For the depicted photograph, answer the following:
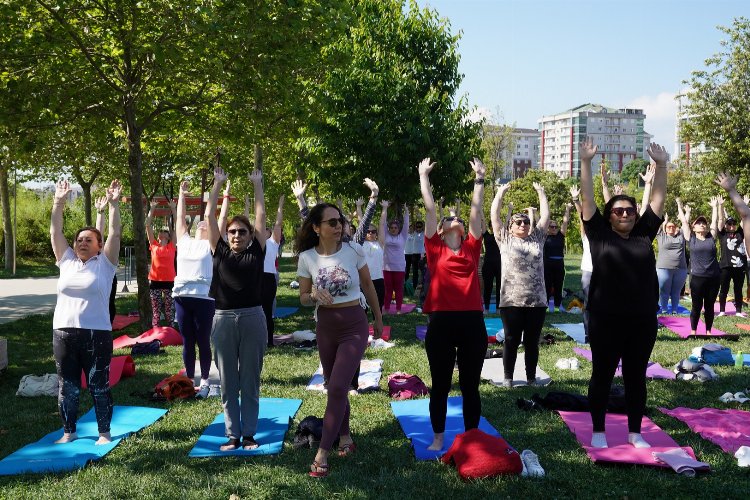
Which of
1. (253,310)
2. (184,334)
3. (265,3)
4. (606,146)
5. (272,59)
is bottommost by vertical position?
(184,334)

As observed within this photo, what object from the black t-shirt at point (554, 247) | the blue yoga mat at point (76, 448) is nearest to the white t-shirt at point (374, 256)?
the black t-shirt at point (554, 247)

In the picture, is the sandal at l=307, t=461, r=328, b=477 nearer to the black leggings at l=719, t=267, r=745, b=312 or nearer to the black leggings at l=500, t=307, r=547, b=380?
the black leggings at l=500, t=307, r=547, b=380

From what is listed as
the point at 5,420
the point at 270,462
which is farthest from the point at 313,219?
the point at 5,420

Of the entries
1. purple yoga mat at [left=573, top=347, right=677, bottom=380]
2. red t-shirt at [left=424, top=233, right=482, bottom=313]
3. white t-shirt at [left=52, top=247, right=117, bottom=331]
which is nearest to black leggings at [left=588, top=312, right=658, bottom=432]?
red t-shirt at [left=424, top=233, right=482, bottom=313]

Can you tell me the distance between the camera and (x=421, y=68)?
69.6ft

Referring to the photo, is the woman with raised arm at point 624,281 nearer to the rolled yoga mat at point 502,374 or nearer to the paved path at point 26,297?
the rolled yoga mat at point 502,374

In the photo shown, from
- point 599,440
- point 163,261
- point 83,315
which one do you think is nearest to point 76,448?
point 83,315

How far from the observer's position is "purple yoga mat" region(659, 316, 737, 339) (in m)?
11.4

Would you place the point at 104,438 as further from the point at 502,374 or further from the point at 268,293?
the point at 502,374

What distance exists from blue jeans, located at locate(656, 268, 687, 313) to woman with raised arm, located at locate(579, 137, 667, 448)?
8.47 meters

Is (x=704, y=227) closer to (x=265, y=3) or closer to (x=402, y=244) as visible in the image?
(x=402, y=244)

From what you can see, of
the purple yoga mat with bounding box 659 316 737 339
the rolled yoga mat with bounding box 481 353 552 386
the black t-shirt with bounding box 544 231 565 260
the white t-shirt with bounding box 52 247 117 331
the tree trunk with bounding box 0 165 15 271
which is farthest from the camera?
the tree trunk with bounding box 0 165 15 271

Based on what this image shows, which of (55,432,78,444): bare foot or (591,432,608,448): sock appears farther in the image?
(55,432,78,444): bare foot

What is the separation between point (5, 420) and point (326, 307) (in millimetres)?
3888
